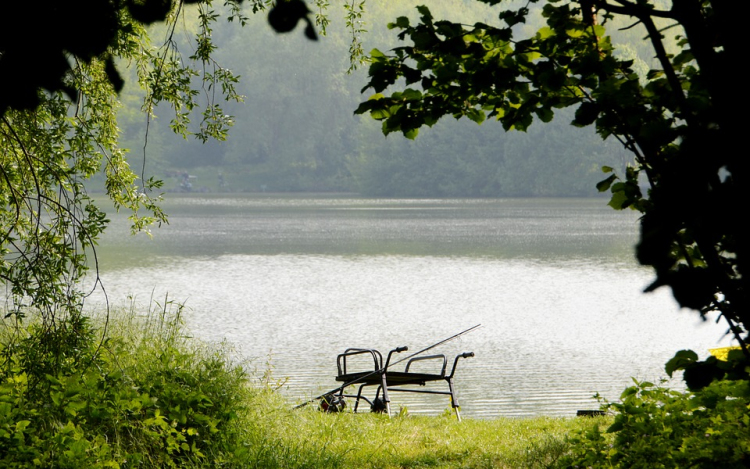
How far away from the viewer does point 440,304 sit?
61.9ft

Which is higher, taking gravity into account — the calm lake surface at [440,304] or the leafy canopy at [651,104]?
the leafy canopy at [651,104]

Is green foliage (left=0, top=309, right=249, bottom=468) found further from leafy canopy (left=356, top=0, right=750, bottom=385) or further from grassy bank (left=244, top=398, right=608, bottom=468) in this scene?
leafy canopy (left=356, top=0, right=750, bottom=385)

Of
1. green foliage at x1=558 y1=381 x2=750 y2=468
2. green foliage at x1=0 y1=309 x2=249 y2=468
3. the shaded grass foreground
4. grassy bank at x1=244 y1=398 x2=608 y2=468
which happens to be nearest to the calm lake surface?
green foliage at x1=558 y1=381 x2=750 y2=468

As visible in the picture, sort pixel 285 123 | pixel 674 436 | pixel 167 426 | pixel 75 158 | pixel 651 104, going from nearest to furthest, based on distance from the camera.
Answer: pixel 651 104 < pixel 674 436 < pixel 167 426 < pixel 75 158 < pixel 285 123

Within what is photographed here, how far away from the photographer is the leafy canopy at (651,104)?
1251mm

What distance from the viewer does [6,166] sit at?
5.88 meters

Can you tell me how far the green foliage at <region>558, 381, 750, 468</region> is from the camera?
3.77m

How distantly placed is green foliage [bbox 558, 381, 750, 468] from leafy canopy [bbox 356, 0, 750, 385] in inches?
49.8

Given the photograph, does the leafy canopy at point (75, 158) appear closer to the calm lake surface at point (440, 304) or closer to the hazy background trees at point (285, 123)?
the calm lake surface at point (440, 304)

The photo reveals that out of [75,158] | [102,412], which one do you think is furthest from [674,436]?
[75,158]

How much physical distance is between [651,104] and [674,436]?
239cm

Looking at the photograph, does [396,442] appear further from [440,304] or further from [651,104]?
[440,304]

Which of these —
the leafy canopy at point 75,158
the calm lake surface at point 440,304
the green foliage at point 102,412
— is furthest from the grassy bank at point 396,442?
the leafy canopy at point 75,158

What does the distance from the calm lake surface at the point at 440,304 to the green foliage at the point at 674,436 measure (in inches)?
22.2
